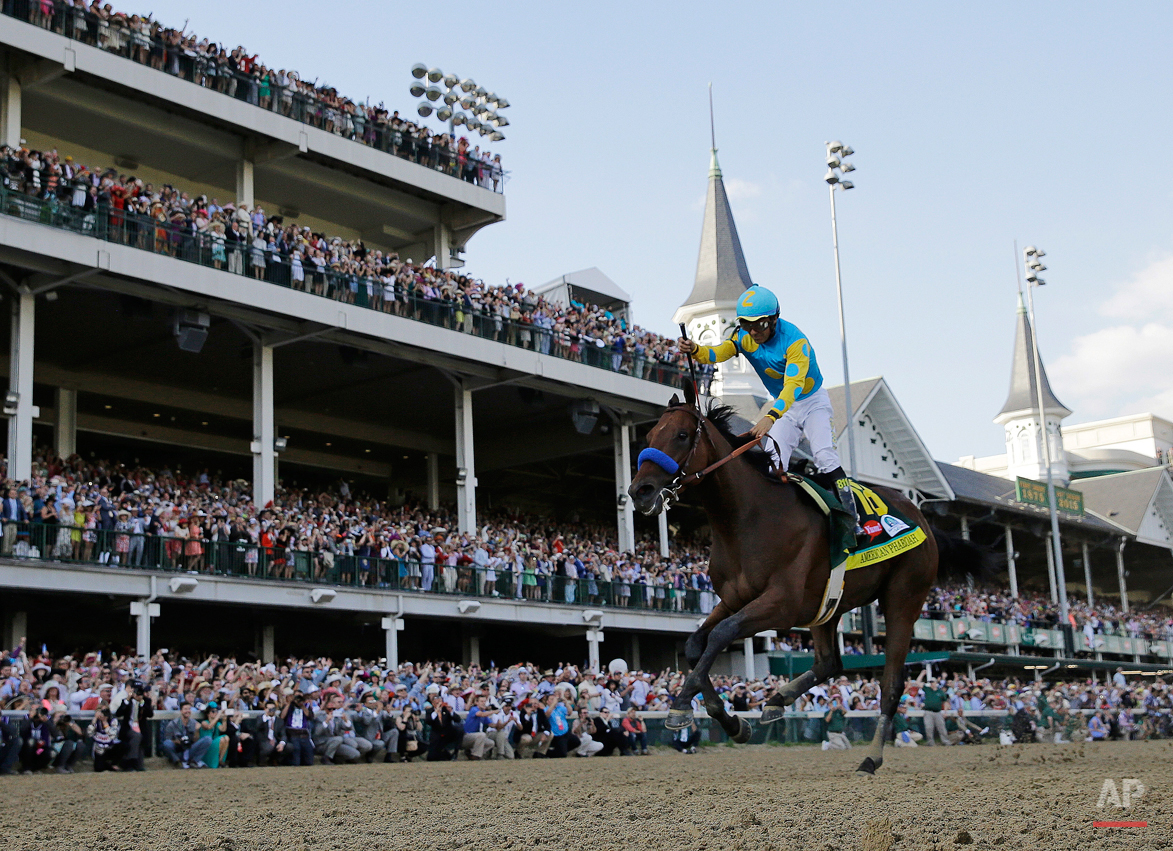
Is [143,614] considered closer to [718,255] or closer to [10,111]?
[10,111]

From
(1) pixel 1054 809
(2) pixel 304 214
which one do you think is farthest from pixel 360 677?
(2) pixel 304 214

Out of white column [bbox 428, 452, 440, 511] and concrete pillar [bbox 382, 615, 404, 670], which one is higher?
white column [bbox 428, 452, 440, 511]

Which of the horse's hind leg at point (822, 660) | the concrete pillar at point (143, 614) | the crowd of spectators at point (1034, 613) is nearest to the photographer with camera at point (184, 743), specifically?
the concrete pillar at point (143, 614)

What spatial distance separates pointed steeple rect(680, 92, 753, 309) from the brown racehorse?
4251 cm

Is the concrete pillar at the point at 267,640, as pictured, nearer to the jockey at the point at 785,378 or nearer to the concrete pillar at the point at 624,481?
the concrete pillar at the point at 624,481

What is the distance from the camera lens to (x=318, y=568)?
77.2 feet

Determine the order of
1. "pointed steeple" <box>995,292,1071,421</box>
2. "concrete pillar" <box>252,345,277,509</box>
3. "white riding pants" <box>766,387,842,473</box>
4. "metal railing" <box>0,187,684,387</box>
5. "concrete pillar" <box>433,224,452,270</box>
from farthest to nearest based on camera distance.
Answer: "pointed steeple" <box>995,292,1071,421</box>, "concrete pillar" <box>433,224,452,270</box>, "concrete pillar" <box>252,345,277,509</box>, "metal railing" <box>0,187,684,387</box>, "white riding pants" <box>766,387,842,473</box>

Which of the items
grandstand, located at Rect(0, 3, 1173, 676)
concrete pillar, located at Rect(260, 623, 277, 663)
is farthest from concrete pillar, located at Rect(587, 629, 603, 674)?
concrete pillar, located at Rect(260, 623, 277, 663)

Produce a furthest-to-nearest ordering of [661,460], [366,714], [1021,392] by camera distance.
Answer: [1021,392], [366,714], [661,460]

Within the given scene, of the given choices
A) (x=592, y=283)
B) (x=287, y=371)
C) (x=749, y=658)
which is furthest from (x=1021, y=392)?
(x=287, y=371)

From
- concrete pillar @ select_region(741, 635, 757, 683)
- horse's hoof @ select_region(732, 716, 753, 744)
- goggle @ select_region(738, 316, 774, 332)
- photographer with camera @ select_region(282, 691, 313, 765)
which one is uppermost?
goggle @ select_region(738, 316, 774, 332)

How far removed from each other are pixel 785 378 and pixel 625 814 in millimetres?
3508

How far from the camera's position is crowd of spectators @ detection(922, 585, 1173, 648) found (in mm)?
39500

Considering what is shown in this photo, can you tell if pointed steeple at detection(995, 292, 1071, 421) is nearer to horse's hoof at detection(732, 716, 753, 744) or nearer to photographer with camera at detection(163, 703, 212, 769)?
photographer with camera at detection(163, 703, 212, 769)
